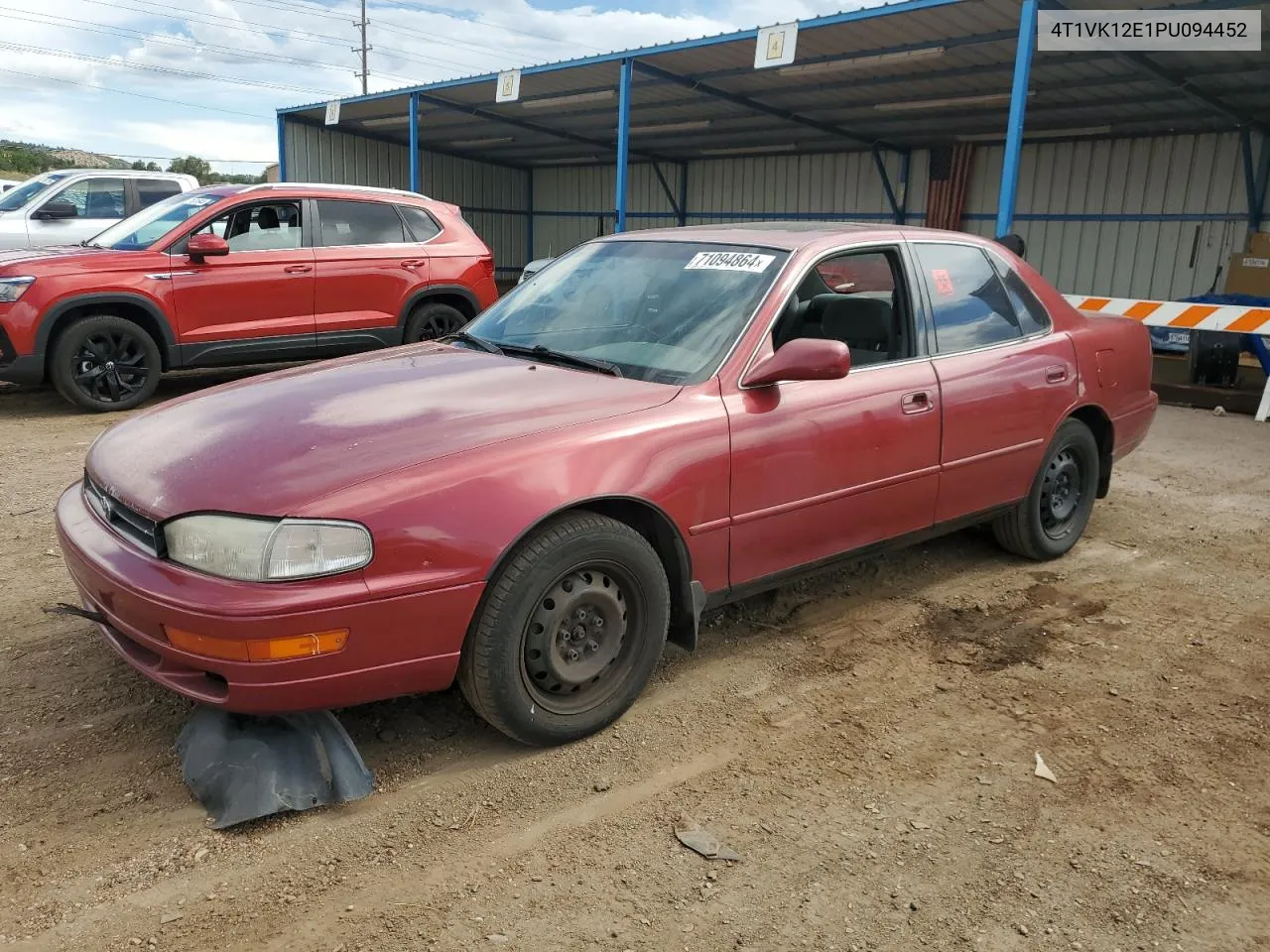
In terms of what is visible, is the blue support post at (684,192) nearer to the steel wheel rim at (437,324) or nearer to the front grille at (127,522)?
the steel wheel rim at (437,324)

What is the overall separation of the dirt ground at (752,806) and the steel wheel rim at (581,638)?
0.18 meters

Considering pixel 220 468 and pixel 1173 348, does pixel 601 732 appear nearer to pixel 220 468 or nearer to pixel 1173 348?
pixel 220 468

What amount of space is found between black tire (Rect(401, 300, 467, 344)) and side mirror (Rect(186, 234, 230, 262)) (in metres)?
1.72

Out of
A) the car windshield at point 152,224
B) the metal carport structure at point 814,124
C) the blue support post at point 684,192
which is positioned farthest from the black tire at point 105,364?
the blue support post at point 684,192

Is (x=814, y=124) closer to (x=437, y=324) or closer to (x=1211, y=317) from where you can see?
(x=1211, y=317)

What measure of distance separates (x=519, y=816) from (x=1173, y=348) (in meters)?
11.6

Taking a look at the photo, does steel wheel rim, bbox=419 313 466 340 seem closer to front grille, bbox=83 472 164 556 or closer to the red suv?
the red suv

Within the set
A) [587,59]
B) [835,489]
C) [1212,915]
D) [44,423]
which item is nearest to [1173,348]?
[587,59]

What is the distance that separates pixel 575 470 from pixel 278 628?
906 millimetres

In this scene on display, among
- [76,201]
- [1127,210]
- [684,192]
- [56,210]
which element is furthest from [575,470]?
[684,192]

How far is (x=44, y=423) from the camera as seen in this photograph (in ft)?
24.2

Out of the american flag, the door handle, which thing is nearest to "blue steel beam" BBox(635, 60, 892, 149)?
the american flag

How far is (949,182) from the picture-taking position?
62.8ft

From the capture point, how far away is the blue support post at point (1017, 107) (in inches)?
372
